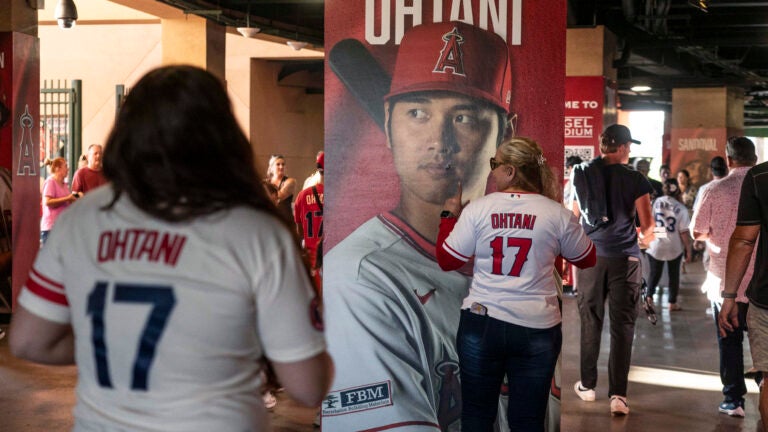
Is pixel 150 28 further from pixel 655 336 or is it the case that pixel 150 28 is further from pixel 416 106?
pixel 416 106

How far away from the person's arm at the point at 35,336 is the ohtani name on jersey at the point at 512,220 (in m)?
2.29

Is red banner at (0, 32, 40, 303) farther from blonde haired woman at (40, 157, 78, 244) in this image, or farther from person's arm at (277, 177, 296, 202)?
person's arm at (277, 177, 296, 202)

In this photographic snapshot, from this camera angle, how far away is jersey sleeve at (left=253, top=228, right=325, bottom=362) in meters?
1.81

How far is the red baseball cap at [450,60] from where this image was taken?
186 inches

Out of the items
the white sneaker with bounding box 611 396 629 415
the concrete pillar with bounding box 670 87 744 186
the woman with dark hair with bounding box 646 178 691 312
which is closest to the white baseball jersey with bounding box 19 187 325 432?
the white sneaker with bounding box 611 396 629 415

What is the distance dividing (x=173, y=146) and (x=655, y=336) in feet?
28.4

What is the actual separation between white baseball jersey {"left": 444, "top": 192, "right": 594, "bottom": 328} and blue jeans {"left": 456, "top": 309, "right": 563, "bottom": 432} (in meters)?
0.05

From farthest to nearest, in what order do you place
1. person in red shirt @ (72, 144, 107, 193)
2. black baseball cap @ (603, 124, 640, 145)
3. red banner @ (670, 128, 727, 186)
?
red banner @ (670, 128, 727, 186)
person in red shirt @ (72, 144, 107, 193)
black baseball cap @ (603, 124, 640, 145)

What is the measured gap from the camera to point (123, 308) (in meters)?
1.83

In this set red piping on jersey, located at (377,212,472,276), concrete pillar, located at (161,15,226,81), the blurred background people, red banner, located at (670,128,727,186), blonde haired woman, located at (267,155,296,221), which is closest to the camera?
red piping on jersey, located at (377,212,472,276)

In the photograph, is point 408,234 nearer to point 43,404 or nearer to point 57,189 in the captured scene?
point 43,404

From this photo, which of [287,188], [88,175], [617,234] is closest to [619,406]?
[617,234]

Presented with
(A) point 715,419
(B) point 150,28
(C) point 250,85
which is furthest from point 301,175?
(A) point 715,419

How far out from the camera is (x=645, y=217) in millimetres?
6391
